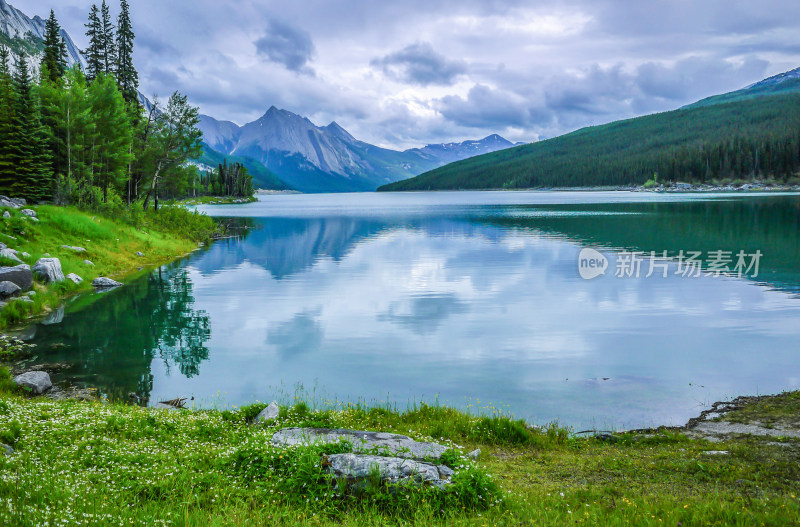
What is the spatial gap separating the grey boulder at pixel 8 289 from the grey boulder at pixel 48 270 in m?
3.30

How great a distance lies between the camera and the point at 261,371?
20203 millimetres

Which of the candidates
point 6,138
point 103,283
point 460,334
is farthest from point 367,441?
point 6,138

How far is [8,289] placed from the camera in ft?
91.4

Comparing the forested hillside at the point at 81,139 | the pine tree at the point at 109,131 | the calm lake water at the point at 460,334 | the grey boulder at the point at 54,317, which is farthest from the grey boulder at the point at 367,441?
the pine tree at the point at 109,131

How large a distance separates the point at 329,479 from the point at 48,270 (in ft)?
104

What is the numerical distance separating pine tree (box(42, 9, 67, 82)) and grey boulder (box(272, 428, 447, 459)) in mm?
75826

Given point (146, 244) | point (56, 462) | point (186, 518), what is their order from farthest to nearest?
1. point (146, 244)
2. point (56, 462)
3. point (186, 518)

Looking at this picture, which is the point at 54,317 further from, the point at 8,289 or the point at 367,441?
the point at 367,441

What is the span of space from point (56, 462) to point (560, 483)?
8.93 meters

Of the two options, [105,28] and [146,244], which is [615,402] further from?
[105,28]

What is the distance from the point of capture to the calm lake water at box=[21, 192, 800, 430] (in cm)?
1769

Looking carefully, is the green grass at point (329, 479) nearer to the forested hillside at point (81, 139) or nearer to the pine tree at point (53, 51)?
the forested hillside at point (81, 139)

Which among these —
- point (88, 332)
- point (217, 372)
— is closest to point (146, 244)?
point (88, 332)

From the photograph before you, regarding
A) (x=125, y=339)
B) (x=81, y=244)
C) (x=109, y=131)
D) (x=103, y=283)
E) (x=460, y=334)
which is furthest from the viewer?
(x=109, y=131)
